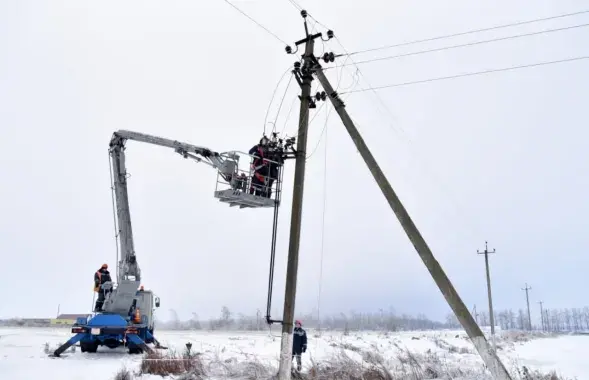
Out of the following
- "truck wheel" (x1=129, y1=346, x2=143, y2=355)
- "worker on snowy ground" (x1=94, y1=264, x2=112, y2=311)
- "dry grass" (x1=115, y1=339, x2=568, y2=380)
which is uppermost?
"worker on snowy ground" (x1=94, y1=264, x2=112, y2=311)

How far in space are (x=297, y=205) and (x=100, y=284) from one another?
10.0 m

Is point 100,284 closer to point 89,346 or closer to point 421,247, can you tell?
point 89,346

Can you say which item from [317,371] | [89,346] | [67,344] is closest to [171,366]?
[317,371]

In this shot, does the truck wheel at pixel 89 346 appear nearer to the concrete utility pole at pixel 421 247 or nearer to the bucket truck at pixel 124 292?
the bucket truck at pixel 124 292

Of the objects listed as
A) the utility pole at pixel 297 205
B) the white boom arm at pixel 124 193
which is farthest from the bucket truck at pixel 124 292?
the utility pole at pixel 297 205

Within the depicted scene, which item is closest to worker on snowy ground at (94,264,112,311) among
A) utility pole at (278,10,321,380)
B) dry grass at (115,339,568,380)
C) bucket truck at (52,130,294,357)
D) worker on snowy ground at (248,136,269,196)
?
bucket truck at (52,130,294,357)

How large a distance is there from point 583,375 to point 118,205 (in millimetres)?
17615

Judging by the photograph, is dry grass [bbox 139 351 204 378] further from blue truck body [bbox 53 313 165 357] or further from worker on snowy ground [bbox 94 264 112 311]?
worker on snowy ground [bbox 94 264 112 311]

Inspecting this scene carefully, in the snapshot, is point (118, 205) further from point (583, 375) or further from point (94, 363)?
point (583, 375)

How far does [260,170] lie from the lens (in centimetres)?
1297

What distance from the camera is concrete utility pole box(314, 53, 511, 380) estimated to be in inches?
343

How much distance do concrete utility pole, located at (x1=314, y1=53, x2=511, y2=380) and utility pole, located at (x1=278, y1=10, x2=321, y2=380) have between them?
1.43 ft

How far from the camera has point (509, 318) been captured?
17712cm

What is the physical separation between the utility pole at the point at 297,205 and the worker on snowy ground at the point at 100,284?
9.63 m
